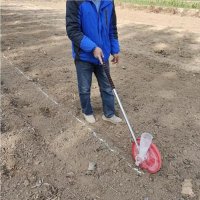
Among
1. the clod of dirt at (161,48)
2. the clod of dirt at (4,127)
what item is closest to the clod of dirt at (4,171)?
the clod of dirt at (4,127)

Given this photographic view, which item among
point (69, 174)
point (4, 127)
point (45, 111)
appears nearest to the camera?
point (69, 174)

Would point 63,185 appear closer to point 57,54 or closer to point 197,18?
point 57,54

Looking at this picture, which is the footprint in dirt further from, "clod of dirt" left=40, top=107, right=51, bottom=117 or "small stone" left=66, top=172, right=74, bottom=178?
Answer: "small stone" left=66, top=172, right=74, bottom=178

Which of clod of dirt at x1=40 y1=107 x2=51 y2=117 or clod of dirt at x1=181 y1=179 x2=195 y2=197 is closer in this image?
clod of dirt at x1=181 y1=179 x2=195 y2=197

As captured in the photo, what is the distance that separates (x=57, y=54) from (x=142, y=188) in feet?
18.0

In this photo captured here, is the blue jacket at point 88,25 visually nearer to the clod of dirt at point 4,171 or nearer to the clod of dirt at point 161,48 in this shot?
the clod of dirt at point 4,171

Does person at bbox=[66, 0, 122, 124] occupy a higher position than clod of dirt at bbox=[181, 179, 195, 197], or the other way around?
person at bbox=[66, 0, 122, 124]

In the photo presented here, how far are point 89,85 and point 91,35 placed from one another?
768 mm

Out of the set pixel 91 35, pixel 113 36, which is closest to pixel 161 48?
pixel 113 36

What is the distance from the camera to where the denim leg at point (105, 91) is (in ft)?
16.7

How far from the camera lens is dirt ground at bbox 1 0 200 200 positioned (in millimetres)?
4152

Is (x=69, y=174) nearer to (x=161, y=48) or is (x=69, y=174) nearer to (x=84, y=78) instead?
(x=84, y=78)

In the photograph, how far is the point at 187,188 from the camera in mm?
4043

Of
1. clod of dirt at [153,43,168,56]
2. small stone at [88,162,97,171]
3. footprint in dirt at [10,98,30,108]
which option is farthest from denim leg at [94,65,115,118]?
clod of dirt at [153,43,168,56]
